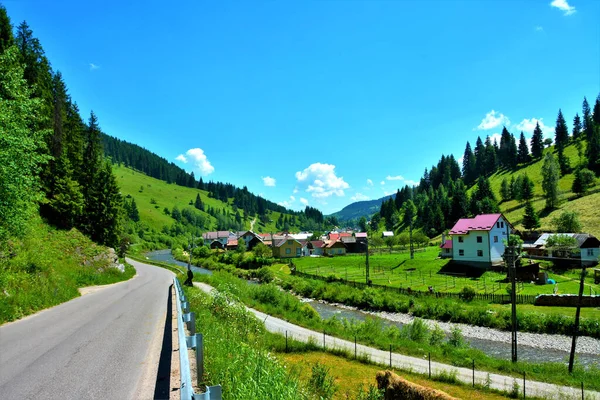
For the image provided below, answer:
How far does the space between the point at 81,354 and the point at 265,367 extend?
232 inches

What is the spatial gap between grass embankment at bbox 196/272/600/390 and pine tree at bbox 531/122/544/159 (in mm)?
135812

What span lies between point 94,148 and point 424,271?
5672 cm

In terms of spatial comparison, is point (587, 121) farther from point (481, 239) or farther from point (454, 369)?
point (454, 369)

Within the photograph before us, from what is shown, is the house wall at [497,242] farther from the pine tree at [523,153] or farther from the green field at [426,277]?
the pine tree at [523,153]

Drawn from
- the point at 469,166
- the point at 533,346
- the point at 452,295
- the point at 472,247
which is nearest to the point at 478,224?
the point at 472,247

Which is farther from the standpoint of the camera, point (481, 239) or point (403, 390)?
point (481, 239)

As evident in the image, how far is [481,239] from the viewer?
5622 cm

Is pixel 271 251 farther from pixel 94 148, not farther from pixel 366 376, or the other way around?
pixel 366 376

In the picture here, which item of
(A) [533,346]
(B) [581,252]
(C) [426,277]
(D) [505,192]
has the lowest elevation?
(A) [533,346]

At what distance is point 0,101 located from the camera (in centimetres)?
1463

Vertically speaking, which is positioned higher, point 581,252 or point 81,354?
point 581,252

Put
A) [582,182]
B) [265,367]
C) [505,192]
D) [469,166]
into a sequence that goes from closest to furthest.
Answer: [265,367]
[582,182]
[505,192]
[469,166]

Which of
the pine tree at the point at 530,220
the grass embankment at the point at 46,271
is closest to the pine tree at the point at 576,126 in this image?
the pine tree at the point at 530,220

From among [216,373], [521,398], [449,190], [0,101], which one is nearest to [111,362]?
[216,373]
